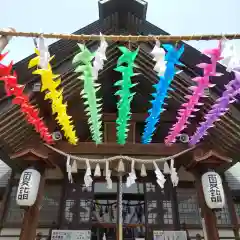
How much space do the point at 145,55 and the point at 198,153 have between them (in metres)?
2.97

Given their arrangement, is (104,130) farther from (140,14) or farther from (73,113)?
(140,14)

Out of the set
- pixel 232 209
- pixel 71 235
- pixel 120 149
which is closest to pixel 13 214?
pixel 71 235

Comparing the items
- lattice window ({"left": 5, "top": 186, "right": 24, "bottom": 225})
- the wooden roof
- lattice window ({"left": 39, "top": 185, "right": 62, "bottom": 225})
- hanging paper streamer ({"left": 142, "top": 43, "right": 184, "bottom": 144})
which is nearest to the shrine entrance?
lattice window ({"left": 39, "top": 185, "right": 62, "bottom": 225})

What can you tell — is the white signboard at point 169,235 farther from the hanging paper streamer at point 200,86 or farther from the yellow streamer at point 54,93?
the yellow streamer at point 54,93

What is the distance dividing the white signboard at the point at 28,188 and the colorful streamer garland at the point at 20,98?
35.5 inches

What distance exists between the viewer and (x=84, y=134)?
8.84 metres

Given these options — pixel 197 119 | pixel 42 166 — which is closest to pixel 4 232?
pixel 42 166

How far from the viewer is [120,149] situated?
21.7 feet

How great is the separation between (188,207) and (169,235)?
1176mm

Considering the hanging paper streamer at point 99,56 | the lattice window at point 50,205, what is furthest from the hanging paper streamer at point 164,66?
the lattice window at point 50,205

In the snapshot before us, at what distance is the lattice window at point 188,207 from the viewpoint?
7.50 meters

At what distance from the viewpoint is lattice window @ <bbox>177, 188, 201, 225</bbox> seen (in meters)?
7.50

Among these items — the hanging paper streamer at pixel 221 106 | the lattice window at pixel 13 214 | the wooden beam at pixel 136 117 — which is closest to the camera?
the hanging paper streamer at pixel 221 106

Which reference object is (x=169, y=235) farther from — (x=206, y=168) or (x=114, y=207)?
(x=206, y=168)
